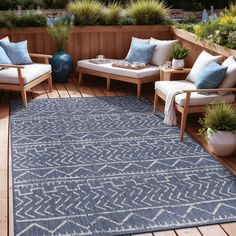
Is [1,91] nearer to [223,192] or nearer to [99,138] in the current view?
[99,138]

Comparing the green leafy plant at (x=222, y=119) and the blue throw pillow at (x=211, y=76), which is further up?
the blue throw pillow at (x=211, y=76)

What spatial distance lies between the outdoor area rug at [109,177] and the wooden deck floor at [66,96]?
66 millimetres

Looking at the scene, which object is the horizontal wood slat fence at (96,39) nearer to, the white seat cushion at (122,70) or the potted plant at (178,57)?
the white seat cushion at (122,70)

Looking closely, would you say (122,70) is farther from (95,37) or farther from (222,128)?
(222,128)

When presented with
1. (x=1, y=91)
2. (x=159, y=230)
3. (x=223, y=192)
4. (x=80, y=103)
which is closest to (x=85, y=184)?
(x=159, y=230)

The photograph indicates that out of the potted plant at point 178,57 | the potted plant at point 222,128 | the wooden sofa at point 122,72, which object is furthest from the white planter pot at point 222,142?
the wooden sofa at point 122,72

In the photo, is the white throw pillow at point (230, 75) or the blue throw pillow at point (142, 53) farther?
the blue throw pillow at point (142, 53)

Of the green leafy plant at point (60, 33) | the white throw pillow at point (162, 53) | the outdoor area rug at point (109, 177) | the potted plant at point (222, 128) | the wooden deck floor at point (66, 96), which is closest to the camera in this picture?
the wooden deck floor at point (66, 96)

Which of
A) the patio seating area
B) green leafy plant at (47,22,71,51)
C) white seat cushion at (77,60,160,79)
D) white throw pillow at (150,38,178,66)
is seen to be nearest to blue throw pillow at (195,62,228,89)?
the patio seating area

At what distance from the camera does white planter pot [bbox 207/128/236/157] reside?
13.2 feet

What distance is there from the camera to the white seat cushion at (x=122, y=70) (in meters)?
5.96

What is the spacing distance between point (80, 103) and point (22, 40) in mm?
1854

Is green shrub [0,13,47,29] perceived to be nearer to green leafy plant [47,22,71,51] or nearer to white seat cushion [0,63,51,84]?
green leafy plant [47,22,71,51]

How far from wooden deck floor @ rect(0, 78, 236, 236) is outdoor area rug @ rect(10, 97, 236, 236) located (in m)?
0.07
